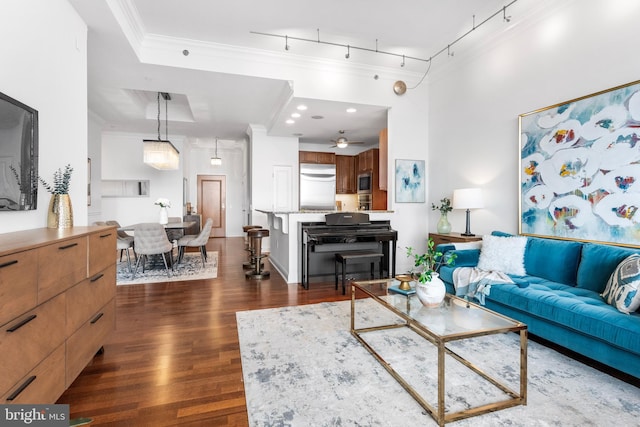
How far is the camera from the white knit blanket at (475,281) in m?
2.85

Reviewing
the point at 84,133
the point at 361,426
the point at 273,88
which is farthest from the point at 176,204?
the point at 361,426

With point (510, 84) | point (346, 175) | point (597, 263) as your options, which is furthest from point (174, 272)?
point (510, 84)

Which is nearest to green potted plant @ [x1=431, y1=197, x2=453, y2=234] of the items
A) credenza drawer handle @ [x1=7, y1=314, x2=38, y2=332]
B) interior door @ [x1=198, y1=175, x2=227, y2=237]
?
credenza drawer handle @ [x1=7, y1=314, x2=38, y2=332]

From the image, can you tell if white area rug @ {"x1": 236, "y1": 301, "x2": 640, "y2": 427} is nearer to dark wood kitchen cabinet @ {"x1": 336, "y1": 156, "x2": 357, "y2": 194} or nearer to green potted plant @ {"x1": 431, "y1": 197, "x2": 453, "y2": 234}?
green potted plant @ {"x1": 431, "y1": 197, "x2": 453, "y2": 234}

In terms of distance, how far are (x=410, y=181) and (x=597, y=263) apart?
111 inches

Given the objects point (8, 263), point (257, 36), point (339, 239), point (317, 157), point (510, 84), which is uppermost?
point (257, 36)

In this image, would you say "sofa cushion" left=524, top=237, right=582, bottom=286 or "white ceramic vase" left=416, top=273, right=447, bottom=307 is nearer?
"white ceramic vase" left=416, top=273, right=447, bottom=307

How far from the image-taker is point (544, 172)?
3.29 meters

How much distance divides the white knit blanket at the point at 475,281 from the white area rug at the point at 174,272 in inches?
139

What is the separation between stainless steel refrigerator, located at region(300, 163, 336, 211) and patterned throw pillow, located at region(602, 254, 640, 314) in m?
6.08

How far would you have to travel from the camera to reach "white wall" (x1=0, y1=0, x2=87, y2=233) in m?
1.95

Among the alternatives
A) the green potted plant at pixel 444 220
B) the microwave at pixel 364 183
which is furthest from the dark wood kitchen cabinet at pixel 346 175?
the green potted plant at pixel 444 220

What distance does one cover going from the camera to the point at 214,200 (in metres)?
10.4

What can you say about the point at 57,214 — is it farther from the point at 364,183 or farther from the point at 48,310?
the point at 364,183
